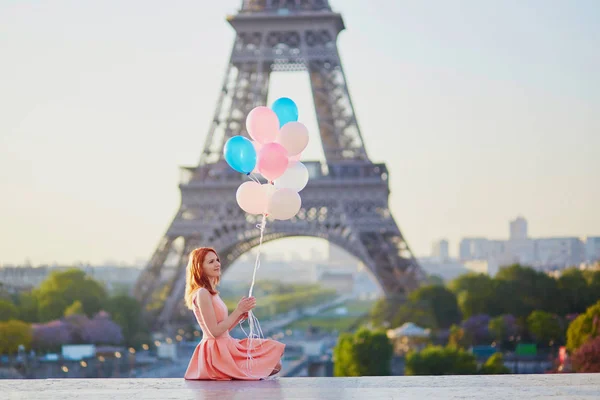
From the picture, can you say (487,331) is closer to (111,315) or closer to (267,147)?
(111,315)

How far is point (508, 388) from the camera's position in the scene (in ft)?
38.5

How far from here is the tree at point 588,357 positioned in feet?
104

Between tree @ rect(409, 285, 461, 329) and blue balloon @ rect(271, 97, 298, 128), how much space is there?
109 feet

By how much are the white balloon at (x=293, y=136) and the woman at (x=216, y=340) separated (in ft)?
5.96

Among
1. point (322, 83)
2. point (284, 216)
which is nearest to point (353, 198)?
point (322, 83)

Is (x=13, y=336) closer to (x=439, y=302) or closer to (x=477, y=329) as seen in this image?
(x=477, y=329)

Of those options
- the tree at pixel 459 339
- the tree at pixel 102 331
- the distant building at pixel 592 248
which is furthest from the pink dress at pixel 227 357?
the distant building at pixel 592 248

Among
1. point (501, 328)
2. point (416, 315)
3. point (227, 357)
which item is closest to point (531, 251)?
point (416, 315)

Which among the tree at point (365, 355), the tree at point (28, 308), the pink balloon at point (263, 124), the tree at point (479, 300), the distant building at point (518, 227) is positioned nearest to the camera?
the pink balloon at point (263, 124)

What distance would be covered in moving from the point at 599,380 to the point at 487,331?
116 ft

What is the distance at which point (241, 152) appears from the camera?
13.8m

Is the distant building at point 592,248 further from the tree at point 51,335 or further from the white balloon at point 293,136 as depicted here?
the white balloon at point 293,136

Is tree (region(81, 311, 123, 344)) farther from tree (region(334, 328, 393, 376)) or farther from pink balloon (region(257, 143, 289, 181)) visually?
pink balloon (region(257, 143, 289, 181))

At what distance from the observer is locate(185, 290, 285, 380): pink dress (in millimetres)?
12594
